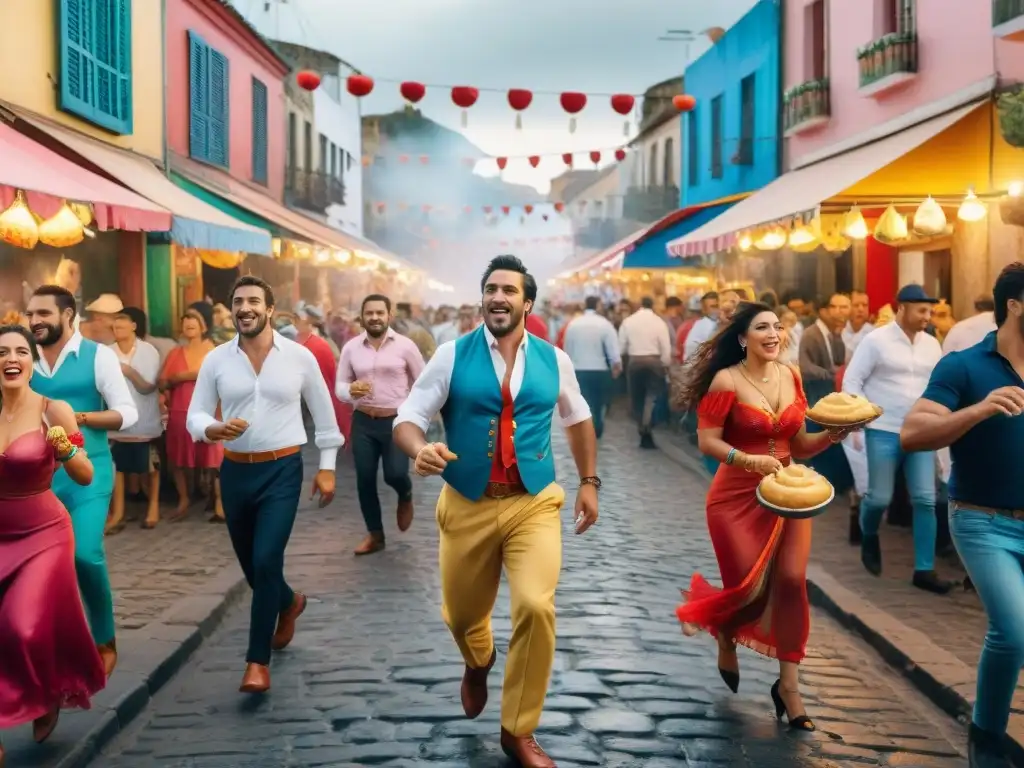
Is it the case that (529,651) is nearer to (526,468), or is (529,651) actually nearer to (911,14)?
(526,468)

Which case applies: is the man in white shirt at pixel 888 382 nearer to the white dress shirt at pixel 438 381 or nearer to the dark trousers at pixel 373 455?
the dark trousers at pixel 373 455

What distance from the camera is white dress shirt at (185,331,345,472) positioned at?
6047mm

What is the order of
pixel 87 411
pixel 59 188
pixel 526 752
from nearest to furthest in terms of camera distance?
pixel 526 752 → pixel 87 411 → pixel 59 188

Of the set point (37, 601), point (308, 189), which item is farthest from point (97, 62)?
point (308, 189)

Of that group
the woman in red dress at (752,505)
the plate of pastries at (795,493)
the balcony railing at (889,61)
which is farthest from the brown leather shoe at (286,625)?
the balcony railing at (889,61)

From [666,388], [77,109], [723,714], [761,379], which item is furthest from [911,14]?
[723,714]

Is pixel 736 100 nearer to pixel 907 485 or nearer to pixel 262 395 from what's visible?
pixel 907 485

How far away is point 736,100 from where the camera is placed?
2434 centimetres

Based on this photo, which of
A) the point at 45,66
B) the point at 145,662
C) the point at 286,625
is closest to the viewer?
the point at 145,662

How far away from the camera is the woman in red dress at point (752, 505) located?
5551 millimetres

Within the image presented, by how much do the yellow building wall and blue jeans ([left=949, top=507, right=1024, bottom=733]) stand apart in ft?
32.6

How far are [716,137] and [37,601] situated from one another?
23.3 metres

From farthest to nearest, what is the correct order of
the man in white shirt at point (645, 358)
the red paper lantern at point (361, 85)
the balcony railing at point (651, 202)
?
the balcony railing at point (651, 202) < the man in white shirt at point (645, 358) < the red paper lantern at point (361, 85)

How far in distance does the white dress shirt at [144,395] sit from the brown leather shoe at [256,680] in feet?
16.4
